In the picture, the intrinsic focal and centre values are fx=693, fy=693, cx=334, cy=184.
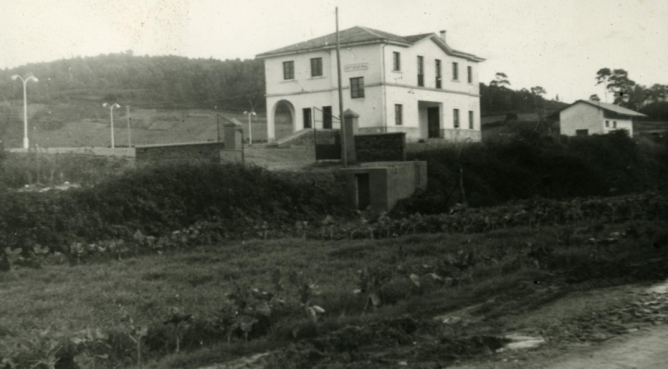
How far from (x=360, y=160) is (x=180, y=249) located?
14934mm

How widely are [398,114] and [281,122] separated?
2123cm

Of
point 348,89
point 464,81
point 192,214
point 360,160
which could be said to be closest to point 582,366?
point 192,214

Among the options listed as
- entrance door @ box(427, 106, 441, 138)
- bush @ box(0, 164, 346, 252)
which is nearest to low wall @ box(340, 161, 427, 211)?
bush @ box(0, 164, 346, 252)

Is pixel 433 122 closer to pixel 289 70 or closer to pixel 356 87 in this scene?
pixel 356 87

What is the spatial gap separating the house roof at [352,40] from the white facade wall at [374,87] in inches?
16.6

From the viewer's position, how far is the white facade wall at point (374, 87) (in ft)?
139

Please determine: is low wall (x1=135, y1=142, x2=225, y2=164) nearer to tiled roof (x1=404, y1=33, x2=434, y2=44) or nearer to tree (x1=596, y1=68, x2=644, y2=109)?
tree (x1=596, y1=68, x2=644, y2=109)

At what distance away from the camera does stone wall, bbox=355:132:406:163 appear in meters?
28.8

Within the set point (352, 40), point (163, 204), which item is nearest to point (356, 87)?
point (352, 40)

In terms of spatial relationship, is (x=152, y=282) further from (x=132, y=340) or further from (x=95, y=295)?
(x=132, y=340)

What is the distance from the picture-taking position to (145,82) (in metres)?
74.6

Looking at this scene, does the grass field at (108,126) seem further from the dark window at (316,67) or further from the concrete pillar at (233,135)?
the concrete pillar at (233,135)

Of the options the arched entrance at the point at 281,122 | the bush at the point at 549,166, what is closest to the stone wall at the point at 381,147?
the bush at the point at 549,166

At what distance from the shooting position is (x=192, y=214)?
19297 mm
